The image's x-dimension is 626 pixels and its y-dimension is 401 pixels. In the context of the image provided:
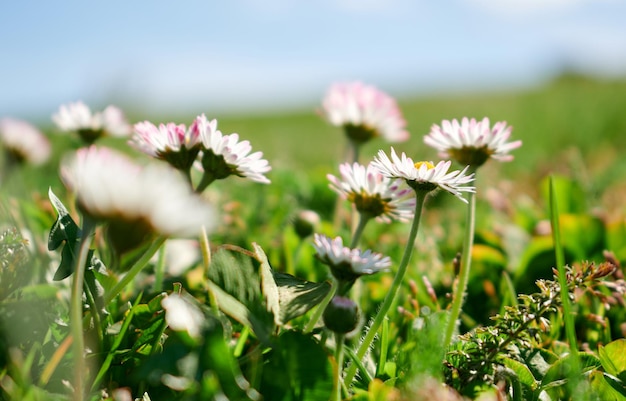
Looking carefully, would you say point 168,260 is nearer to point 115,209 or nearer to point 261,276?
point 261,276

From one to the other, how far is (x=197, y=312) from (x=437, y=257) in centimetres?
77

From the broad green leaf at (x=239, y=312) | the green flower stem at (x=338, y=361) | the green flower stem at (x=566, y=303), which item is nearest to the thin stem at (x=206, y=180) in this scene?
the broad green leaf at (x=239, y=312)

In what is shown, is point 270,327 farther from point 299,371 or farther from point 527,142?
point 527,142

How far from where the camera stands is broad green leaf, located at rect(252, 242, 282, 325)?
0.66 m

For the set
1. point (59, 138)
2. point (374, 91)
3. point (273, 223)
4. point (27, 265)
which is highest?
point (374, 91)

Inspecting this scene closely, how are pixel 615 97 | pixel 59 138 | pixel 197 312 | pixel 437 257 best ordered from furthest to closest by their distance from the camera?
pixel 615 97 → pixel 59 138 → pixel 437 257 → pixel 197 312

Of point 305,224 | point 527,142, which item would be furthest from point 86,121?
point 527,142

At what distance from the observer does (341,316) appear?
0.62 metres

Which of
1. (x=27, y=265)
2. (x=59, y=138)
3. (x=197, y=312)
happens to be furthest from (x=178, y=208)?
(x=59, y=138)

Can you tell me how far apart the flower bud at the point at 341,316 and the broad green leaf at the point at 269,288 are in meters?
0.06

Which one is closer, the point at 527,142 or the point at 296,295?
the point at 296,295

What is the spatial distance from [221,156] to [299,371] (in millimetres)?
246

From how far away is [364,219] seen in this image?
2.68 ft

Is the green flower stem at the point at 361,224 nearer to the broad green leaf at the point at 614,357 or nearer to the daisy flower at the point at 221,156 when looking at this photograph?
the daisy flower at the point at 221,156
